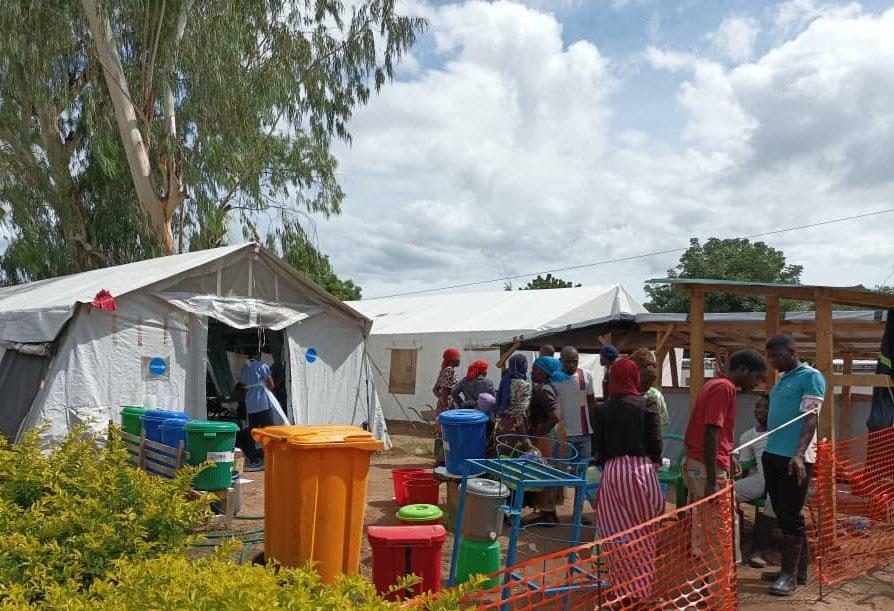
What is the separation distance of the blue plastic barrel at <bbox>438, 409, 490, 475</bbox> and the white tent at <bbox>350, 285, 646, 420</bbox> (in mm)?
9762

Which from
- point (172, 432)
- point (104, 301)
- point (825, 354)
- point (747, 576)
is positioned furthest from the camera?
point (104, 301)

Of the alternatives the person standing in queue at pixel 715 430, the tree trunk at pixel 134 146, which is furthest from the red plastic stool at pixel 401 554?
the tree trunk at pixel 134 146

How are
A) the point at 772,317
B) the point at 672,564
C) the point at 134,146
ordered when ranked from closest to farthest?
the point at 672,564
the point at 772,317
the point at 134,146

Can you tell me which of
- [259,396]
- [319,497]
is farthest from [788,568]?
[259,396]

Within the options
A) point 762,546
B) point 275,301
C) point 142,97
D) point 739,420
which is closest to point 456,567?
point 762,546

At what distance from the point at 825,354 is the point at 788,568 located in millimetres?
2221

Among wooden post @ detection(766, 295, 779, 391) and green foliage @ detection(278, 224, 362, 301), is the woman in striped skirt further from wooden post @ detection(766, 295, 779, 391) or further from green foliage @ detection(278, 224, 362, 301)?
green foliage @ detection(278, 224, 362, 301)

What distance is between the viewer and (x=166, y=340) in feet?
33.5

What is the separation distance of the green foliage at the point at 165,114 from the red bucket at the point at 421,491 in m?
11.7

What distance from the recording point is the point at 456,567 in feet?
16.6

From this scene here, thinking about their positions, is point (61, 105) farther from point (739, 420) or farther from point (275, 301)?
point (739, 420)

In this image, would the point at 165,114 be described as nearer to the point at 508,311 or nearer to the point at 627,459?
the point at 508,311

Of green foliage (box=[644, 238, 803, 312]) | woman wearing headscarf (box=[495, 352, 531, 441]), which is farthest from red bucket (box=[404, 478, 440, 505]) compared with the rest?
green foliage (box=[644, 238, 803, 312])

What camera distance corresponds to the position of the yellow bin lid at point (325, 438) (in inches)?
207
